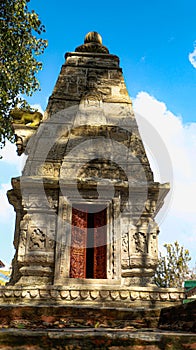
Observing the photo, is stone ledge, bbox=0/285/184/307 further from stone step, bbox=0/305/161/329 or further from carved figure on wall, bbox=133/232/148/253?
stone step, bbox=0/305/161/329

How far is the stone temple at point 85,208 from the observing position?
6.57m

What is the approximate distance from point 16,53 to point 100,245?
331 inches

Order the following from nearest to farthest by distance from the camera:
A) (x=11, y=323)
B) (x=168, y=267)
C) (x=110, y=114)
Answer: (x=11, y=323), (x=110, y=114), (x=168, y=267)

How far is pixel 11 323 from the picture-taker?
385 cm

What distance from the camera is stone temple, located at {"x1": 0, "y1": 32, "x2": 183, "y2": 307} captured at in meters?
6.57

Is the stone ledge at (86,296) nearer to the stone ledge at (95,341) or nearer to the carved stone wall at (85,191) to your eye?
the carved stone wall at (85,191)

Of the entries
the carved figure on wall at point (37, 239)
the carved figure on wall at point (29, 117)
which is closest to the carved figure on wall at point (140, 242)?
the carved figure on wall at point (37, 239)

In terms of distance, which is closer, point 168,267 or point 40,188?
point 40,188

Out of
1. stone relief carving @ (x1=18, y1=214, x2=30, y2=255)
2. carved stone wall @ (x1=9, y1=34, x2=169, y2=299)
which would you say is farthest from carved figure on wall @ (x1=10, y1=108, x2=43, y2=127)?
stone relief carving @ (x1=18, y1=214, x2=30, y2=255)

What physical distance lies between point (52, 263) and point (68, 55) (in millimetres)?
6397

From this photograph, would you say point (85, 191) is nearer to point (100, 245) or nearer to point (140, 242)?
point (100, 245)

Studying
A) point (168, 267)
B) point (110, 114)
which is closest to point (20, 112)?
Answer: point (110, 114)

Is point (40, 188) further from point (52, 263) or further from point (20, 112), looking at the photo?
point (20, 112)

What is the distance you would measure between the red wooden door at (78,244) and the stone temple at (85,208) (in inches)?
0.9
